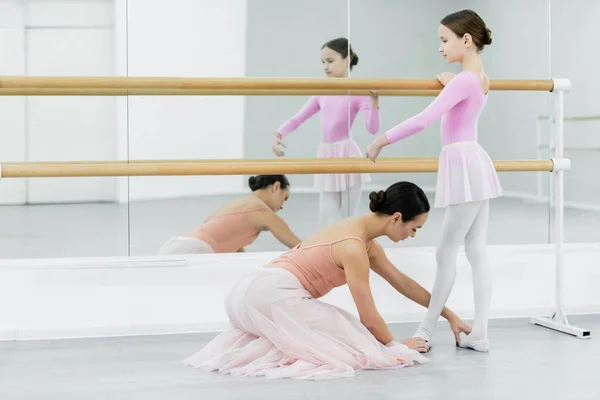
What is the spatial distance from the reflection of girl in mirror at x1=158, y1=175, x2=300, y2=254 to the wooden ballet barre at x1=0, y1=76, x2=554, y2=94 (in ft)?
1.36

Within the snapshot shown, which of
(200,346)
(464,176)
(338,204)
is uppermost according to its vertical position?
(464,176)

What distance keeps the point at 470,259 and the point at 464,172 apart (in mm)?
298

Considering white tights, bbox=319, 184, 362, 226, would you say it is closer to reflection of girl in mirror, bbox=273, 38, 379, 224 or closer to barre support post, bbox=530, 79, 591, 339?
reflection of girl in mirror, bbox=273, 38, 379, 224

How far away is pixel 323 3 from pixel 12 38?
109 cm

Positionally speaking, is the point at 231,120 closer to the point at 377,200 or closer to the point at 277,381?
the point at 377,200

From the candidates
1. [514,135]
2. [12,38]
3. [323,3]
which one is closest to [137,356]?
[12,38]

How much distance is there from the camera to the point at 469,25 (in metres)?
2.49

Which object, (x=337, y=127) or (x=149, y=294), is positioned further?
(x=337, y=127)

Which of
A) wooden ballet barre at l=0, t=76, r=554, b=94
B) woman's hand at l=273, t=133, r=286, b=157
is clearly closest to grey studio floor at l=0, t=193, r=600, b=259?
woman's hand at l=273, t=133, r=286, b=157

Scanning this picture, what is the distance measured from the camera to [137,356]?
96.7 inches

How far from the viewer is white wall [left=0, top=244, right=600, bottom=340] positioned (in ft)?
9.03

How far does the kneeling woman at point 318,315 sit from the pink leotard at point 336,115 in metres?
0.69

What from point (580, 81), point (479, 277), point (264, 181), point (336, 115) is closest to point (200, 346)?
point (264, 181)

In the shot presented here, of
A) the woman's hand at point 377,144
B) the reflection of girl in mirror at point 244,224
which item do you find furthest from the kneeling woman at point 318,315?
the reflection of girl in mirror at point 244,224
